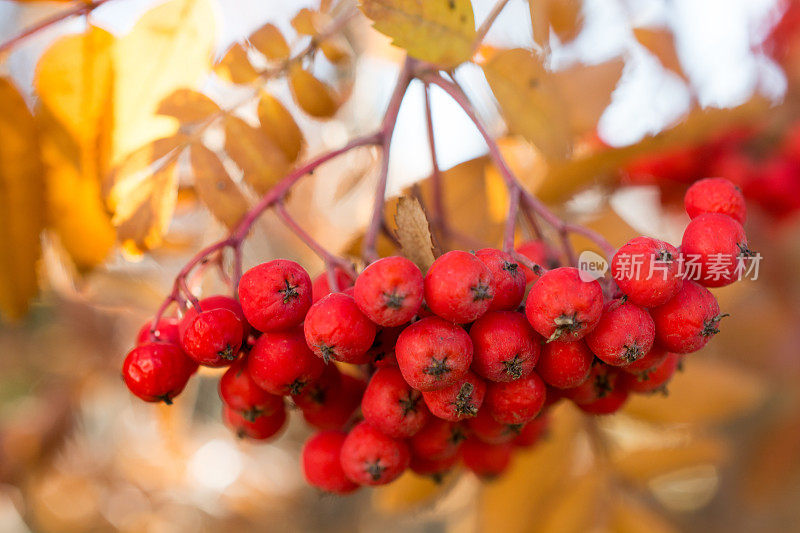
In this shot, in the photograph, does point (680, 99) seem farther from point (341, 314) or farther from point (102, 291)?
point (102, 291)

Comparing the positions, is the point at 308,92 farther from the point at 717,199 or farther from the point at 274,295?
the point at 717,199

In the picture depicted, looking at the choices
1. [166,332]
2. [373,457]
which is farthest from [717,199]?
[166,332]

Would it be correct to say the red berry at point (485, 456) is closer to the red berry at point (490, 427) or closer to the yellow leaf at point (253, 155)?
the red berry at point (490, 427)

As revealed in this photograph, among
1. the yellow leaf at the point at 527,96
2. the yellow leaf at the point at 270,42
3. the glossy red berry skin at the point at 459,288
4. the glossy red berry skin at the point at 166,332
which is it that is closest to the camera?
the glossy red berry skin at the point at 459,288

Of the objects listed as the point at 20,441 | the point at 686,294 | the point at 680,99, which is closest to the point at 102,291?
the point at 20,441

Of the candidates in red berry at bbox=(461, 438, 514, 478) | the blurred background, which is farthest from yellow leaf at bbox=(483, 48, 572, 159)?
red berry at bbox=(461, 438, 514, 478)

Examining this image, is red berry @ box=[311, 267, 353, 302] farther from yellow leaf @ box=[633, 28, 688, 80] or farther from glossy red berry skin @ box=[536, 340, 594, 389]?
yellow leaf @ box=[633, 28, 688, 80]

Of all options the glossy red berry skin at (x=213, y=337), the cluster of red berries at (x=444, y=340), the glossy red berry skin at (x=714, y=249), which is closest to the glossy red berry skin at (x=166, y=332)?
the cluster of red berries at (x=444, y=340)
